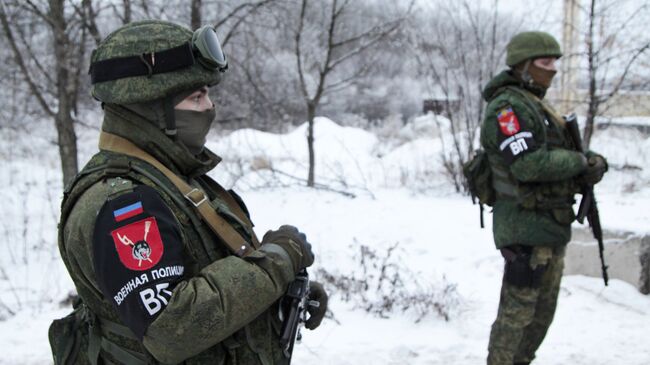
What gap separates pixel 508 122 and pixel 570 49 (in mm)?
5585

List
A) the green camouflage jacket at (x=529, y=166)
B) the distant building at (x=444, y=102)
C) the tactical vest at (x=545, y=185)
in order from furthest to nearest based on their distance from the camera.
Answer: the distant building at (x=444, y=102) → the tactical vest at (x=545, y=185) → the green camouflage jacket at (x=529, y=166)

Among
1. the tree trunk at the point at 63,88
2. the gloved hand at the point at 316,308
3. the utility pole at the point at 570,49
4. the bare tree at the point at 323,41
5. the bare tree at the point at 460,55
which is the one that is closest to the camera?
the gloved hand at the point at 316,308

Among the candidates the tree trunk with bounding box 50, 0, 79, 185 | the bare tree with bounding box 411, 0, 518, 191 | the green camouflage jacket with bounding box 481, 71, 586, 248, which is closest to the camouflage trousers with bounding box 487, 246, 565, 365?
the green camouflage jacket with bounding box 481, 71, 586, 248

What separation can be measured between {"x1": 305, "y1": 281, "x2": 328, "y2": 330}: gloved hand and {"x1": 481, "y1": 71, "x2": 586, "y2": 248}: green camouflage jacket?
1.45 meters

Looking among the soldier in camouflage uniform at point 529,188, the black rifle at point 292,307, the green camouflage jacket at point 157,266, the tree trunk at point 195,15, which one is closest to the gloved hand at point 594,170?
the soldier in camouflage uniform at point 529,188

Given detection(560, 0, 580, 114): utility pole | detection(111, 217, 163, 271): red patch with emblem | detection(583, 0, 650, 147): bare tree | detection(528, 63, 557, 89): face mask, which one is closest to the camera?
detection(111, 217, 163, 271): red patch with emblem

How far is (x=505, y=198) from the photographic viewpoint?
3.04m

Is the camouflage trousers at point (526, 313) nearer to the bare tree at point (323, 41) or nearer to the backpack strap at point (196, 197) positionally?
the backpack strap at point (196, 197)

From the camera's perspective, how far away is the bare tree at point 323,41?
26.2 feet

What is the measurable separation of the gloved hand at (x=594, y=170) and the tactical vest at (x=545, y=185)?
75 mm

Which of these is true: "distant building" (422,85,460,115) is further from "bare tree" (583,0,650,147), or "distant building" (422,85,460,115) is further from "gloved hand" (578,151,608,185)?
"gloved hand" (578,151,608,185)

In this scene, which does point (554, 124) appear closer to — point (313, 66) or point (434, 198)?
point (434, 198)

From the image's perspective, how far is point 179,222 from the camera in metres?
1.42

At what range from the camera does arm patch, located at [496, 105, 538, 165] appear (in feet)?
9.23
